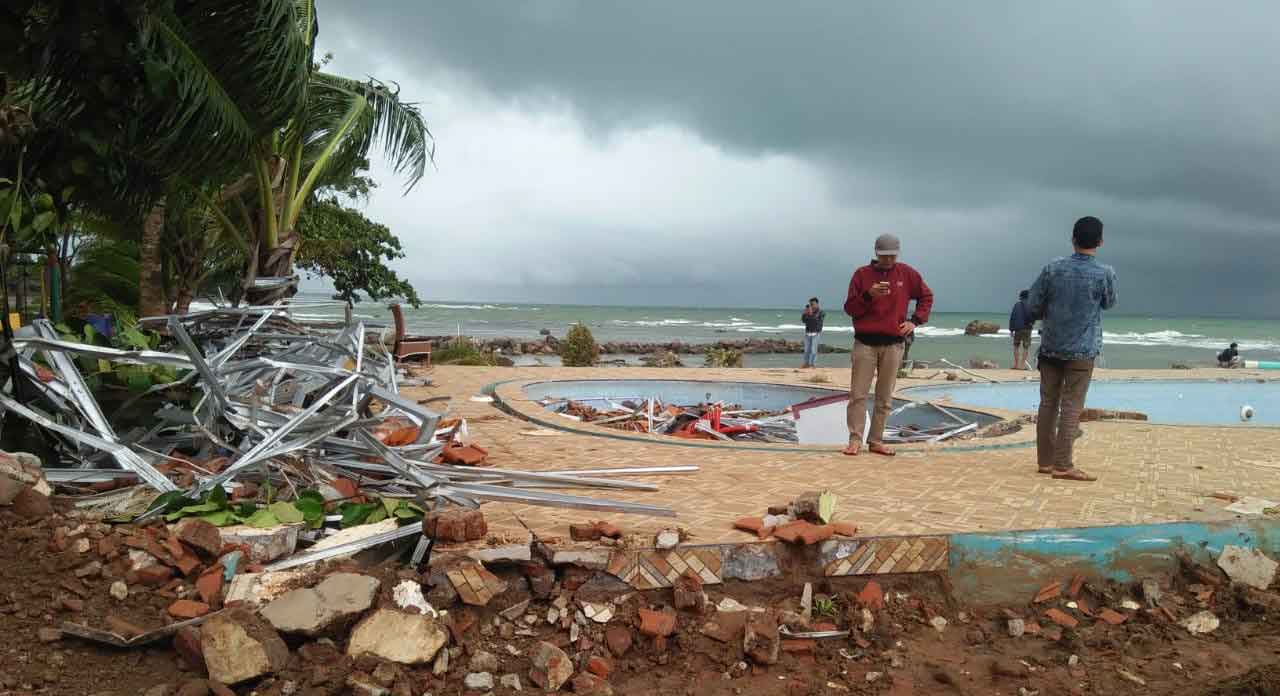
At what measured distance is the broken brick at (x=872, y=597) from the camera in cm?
398

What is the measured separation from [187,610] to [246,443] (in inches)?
66.7

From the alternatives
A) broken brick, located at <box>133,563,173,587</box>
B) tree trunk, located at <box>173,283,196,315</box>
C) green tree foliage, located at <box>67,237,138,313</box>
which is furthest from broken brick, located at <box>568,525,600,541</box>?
green tree foliage, located at <box>67,237,138,313</box>

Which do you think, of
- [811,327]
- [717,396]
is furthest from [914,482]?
[811,327]

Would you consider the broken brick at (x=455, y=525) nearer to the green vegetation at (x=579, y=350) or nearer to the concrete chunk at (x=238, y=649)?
the concrete chunk at (x=238, y=649)

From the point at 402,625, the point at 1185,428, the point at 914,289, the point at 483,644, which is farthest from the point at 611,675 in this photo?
the point at 1185,428

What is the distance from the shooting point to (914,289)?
682 cm

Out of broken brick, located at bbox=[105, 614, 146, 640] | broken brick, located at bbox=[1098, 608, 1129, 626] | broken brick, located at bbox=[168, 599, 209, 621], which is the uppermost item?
broken brick, located at bbox=[168, 599, 209, 621]

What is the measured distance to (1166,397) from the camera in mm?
15961

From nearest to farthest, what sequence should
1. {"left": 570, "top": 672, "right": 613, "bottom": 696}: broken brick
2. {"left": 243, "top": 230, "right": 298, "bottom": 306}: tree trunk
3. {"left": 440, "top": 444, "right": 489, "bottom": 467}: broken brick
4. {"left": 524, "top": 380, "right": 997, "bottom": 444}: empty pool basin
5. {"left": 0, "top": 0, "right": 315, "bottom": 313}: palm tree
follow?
{"left": 570, "top": 672, "right": 613, "bottom": 696}: broken brick < {"left": 0, "top": 0, "right": 315, "bottom": 313}: palm tree < {"left": 440, "top": 444, "right": 489, "bottom": 467}: broken brick < {"left": 243, "top": 230, "right": 298, "bottom": 306}: tree trunk < {"left": 524, "top": 380, "right": 997, "bottom": 444}: empty pool basin

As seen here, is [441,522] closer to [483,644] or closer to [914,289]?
[483,644]

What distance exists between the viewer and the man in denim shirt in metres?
5.83

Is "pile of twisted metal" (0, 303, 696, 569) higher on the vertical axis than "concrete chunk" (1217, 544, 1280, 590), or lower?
higher

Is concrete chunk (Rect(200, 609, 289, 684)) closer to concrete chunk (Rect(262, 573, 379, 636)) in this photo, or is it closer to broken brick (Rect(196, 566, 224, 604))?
concrete chunk (Rect(262, 573, 379, 636))

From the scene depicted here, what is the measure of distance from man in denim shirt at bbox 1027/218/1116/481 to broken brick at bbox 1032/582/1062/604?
2.00m
